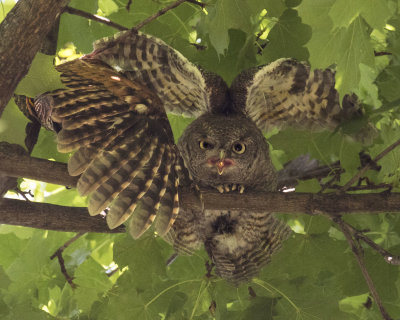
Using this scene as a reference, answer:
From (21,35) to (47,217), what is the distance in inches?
35.1

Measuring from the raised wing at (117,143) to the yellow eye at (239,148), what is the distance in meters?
0.43

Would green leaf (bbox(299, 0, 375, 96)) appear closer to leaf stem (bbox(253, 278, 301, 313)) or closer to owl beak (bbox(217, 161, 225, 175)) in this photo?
owl beak (bbox(217, 161, 225, 175))

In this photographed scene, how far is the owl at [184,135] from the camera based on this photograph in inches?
88.7

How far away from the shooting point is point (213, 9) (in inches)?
94.8

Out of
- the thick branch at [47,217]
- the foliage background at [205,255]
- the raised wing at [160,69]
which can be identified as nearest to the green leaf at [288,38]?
the foliage background at [205,255]

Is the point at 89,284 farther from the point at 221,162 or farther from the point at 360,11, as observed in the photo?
the point at 360,11

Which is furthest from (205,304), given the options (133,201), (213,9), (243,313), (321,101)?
(213,9)

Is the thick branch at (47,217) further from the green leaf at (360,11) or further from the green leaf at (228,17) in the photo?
the green leaf at (360,11)

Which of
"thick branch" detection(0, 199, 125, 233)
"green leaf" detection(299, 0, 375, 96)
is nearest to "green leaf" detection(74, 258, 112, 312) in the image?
"thick branch" detection(0, 199, 125, 233)

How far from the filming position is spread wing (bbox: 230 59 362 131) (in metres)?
2.60

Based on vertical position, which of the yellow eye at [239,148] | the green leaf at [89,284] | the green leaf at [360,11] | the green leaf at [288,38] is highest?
the green leaf at [360,11]

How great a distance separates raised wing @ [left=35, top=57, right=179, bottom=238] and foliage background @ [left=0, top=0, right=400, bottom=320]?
6.5 inches

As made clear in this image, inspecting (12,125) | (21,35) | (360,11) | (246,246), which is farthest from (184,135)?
(360,11)

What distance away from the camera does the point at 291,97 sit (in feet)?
9.27
